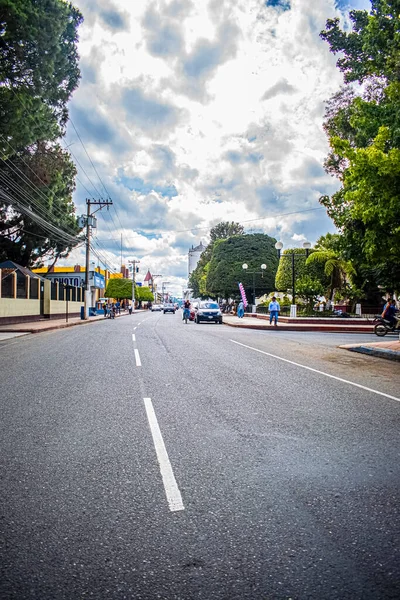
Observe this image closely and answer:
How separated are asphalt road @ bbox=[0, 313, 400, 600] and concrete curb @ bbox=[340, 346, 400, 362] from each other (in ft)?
19.1

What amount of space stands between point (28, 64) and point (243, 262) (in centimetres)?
4496

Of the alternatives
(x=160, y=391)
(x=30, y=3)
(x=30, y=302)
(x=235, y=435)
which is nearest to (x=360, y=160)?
(x=160, y=391)

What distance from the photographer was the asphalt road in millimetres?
2396

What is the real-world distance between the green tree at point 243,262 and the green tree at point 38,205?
2587cm

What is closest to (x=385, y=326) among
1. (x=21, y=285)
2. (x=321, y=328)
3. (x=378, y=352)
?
(x=321, y=328)

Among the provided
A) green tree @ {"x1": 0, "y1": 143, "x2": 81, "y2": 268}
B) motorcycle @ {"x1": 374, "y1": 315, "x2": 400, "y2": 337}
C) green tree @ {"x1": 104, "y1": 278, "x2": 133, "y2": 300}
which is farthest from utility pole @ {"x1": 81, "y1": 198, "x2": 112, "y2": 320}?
green tree @ {"x1": 104, "y1": 278, "x2": 133, "y2": 300}

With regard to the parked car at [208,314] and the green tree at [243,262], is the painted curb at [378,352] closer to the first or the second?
the parked car at [208,314]

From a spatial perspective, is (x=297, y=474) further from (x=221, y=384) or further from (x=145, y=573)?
(x=221, y=384)

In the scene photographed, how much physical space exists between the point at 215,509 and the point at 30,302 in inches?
1221

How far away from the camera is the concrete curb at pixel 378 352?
12.8m

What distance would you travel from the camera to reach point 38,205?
33781mm

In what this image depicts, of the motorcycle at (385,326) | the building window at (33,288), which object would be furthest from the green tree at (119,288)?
the motorcycle at (385,326)

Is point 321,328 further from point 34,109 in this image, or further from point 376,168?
point 34,109

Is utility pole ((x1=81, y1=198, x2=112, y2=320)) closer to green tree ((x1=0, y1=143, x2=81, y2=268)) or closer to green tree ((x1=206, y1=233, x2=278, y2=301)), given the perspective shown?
green tree ((x1=0, y1=143, x2=81, y2=268))
